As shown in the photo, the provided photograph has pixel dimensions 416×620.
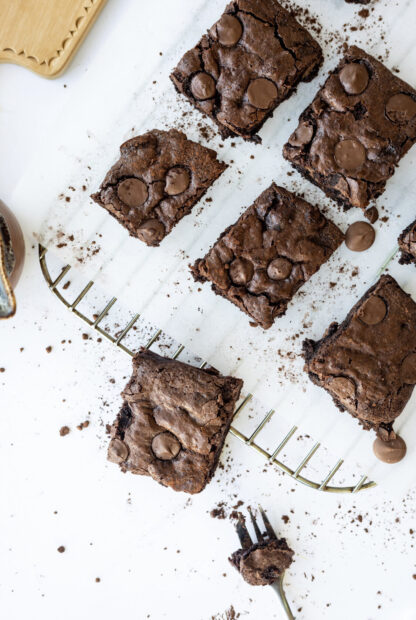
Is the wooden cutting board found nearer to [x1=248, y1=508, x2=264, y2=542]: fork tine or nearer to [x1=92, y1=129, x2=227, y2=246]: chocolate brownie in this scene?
[x1=92, y1=129, x2=227, y2=246]: chocolate brownie

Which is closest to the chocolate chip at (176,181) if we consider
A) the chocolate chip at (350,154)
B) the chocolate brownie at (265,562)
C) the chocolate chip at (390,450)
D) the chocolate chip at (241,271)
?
the chocolate chip at (241,271)

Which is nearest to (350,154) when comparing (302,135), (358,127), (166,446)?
(358,127)

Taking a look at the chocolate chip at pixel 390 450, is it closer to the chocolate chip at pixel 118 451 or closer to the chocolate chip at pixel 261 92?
the chocolate chip at pixel 118 451

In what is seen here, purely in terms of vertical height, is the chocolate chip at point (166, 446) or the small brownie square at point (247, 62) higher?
the small brownie square at point (247, 62)

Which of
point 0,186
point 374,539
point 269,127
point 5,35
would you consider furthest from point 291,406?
point 5,35

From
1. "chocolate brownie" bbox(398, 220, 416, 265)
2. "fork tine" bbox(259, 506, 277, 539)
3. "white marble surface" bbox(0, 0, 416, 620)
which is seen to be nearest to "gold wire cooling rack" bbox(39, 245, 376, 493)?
"white marble surface" bbox(0, 0, 416, 620)

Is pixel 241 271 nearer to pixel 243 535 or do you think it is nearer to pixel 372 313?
pixel 372 313
